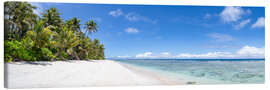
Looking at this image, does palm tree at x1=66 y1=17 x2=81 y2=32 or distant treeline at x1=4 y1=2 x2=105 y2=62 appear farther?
palm tree at x1=66 y1=17 x2=81 y2=32

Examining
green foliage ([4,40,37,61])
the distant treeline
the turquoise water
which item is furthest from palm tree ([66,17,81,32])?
the turquoise water

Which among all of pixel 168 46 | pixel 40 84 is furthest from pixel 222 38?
pixel 40 84

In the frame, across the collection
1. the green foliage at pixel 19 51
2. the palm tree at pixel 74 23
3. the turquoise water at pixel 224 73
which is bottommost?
the turquoise water at pixel 224 73

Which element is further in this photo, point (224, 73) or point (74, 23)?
point (74, 23)

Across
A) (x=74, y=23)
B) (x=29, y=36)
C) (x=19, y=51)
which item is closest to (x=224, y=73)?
(x=74, y=23)

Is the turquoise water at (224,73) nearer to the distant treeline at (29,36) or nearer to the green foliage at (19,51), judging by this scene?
the distant treeline at (29,36)

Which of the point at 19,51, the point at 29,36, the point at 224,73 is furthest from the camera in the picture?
the point at 29,36

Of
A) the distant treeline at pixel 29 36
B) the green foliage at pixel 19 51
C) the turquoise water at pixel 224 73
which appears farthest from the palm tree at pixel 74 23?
the turquoise water at pixel 224 73

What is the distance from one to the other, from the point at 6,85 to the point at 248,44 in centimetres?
662

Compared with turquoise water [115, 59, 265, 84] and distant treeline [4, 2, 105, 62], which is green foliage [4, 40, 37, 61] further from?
turquoise water [115, 59, 265, 84]

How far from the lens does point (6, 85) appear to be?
3785 millimetres

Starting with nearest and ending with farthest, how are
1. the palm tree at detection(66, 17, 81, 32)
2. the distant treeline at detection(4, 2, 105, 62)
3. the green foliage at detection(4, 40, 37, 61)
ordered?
1. the distant treeline at detection(4, 2, 105, 62)
2. the green foliage at detection(4, 40, 37, 61)
3. the palm tree at detection(66, 17, 81, 32)

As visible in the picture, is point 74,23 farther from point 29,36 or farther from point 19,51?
point 19,51

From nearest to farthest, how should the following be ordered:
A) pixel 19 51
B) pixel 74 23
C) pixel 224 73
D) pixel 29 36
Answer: pixel 19 51 → pixel 224 73 → pixel 29 36 → pixel 74 23
